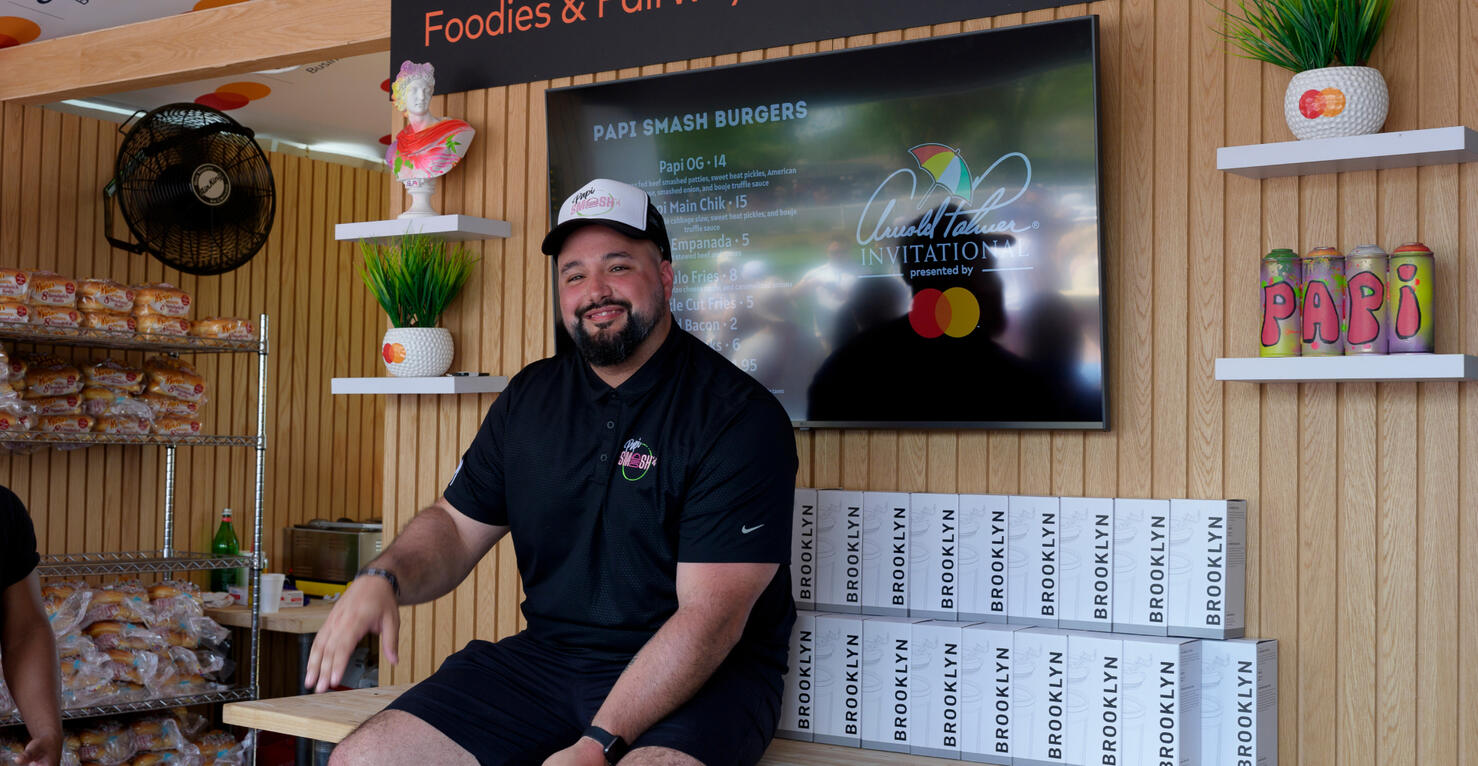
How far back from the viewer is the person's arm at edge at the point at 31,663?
270cm

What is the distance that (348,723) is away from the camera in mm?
2775

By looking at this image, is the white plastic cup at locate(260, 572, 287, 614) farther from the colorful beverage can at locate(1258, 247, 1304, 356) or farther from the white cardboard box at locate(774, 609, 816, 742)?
the colorful beverage can at locate(1258, 247, 1304, 356)

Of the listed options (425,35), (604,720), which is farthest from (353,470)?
(604,720)

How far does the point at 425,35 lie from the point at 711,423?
177 centimetres

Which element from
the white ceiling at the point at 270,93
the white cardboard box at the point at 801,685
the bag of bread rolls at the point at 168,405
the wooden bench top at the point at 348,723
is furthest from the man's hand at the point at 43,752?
the white ceiling at the point at 270,93

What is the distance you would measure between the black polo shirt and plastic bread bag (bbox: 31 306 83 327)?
2.28 m

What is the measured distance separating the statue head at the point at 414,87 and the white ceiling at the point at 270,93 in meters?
1.03

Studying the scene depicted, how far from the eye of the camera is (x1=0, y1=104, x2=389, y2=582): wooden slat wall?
4660 millimetres

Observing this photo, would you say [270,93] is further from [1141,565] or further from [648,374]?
[1141,565]

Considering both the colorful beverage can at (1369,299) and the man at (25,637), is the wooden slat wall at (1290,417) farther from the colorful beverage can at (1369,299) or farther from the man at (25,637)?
the man at (25,637)

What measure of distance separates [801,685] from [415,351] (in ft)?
4.25

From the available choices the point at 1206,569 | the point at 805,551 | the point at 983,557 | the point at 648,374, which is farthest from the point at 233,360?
the point at 1206,569

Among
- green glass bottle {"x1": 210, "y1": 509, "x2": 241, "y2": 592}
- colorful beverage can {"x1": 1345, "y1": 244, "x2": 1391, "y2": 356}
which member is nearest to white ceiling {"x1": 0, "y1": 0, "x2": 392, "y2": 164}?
green glass bottle {"x1": 210, "y1": 509, "x2": 241, "y2": 592}

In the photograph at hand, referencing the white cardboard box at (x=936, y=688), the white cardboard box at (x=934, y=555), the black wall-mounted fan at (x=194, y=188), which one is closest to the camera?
the white cardboard box at (x=936, y=688)
